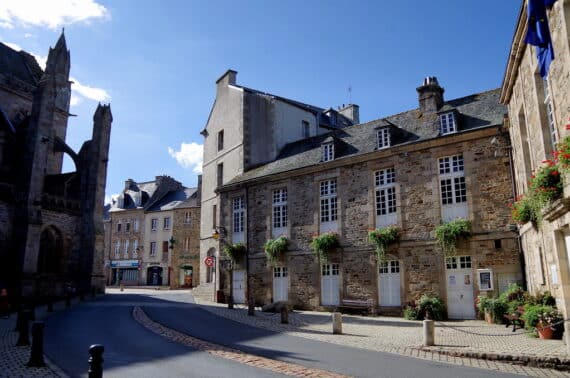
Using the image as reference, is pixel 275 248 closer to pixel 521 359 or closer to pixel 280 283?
pixel 280 283

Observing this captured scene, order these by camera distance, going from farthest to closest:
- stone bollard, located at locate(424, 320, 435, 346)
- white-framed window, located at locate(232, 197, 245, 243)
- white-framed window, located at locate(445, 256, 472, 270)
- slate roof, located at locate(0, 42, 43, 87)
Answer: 1. slate roof, located at locate(0, 42, 43, 87)
2. white-framed window, located at locate(232, 197, 245, 243)
3. white-framed window, located at locate(445, 256, 472, 270)
4. stone bollard, located at locate(424, 320, 435, 346)

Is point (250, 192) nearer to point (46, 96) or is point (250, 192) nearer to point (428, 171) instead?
point (428, 171)

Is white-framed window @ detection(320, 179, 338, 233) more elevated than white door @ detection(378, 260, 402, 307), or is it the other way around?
white-framed window @ detection(320, 179, 338, 233)

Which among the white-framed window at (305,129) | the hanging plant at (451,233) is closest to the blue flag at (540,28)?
the hanging plant at (451,233)

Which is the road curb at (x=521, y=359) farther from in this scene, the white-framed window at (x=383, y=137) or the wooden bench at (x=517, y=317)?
the white-framed window at (x=383, y=137)

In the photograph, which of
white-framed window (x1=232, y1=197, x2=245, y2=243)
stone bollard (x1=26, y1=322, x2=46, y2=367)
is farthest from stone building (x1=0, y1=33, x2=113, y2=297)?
stone bollard (x1=26, y1=322, x2=46, y2=367)

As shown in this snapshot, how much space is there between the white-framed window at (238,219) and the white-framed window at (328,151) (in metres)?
5.19

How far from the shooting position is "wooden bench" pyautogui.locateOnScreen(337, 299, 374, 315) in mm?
16984

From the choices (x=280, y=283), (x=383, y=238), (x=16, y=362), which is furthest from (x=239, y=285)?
(x=16, y=362)

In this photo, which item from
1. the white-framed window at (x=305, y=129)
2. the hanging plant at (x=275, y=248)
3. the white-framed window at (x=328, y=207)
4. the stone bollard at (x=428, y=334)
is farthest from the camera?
the white-framed window at (x=305, y=129)

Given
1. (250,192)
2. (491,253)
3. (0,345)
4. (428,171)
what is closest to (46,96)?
(250,192)

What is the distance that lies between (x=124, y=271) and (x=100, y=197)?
70.9ft

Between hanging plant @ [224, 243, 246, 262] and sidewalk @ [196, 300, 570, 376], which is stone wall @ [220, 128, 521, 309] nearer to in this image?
hanging plant @ [224, 243, 246, 262]

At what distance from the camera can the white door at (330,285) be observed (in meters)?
18.3
